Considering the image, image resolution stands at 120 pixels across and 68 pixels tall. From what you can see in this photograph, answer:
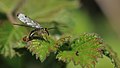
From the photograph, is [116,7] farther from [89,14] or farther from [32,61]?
[32,61]

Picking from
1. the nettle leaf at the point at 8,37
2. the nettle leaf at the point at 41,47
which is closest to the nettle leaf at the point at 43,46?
the nettle leaf at the point at 41,47

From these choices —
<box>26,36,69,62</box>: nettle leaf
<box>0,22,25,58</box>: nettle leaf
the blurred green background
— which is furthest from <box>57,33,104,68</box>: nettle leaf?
<box>0,22,25,58</box>: nettle leaf

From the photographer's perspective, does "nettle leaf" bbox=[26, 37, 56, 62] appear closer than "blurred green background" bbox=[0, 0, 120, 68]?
Yes

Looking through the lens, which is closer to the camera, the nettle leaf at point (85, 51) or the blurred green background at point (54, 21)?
the nettle leaf at point (85, 51)

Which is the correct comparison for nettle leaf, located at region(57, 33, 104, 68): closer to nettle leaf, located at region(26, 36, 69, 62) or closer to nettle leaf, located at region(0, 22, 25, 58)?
nettle leaf, located at region(26, 36, 69, 62)

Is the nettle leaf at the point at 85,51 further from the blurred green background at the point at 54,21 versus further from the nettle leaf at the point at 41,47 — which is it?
the blurred green background at the point at 54,21

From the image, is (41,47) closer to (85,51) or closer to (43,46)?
(43,46)
